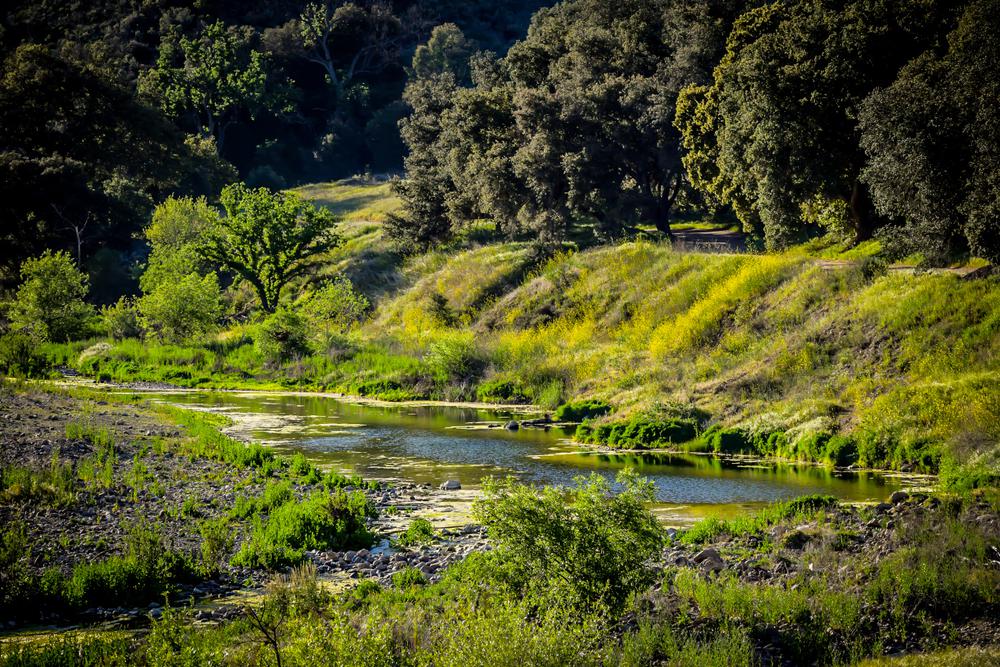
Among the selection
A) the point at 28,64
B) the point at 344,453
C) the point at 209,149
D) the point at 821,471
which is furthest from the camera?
the point at 209,149

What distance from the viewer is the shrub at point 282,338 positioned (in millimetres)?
58594

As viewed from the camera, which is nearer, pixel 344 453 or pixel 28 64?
pixel 344 453

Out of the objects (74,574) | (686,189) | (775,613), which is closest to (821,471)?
(775,613)

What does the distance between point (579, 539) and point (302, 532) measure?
24.1 feet

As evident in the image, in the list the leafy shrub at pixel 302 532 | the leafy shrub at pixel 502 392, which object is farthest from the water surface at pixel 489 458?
the leafy shrub at pixel 302 532

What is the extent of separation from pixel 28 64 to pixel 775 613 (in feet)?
290

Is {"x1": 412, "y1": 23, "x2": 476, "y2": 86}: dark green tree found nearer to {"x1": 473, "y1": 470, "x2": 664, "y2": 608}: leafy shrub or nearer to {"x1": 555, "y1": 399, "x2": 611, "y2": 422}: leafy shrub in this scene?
{"x1": 555, "y1": 399, "x2": 611, "y2": 422}: leafy shrub

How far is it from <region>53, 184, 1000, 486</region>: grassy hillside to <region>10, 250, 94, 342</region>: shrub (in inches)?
128

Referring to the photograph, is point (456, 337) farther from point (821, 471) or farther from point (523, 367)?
point (821, 471)

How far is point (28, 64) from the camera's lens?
283 ft

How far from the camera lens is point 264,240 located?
225 feet

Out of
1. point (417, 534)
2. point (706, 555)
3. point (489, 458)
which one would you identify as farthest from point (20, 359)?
point (706, 555)

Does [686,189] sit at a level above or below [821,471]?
above

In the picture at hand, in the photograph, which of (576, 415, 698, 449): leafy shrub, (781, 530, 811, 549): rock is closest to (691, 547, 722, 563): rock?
(781, 530, 811, 549): rock
